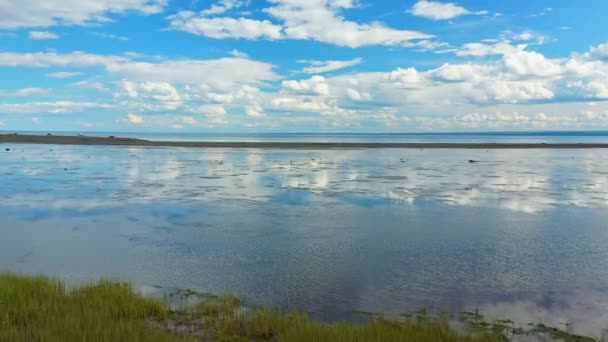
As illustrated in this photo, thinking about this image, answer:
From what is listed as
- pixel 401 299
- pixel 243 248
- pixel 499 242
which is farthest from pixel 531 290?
pixel 243 248

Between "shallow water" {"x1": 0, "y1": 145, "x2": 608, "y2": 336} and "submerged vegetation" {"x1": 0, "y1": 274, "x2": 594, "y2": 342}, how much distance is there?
89 cm

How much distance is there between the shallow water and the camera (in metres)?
9.62

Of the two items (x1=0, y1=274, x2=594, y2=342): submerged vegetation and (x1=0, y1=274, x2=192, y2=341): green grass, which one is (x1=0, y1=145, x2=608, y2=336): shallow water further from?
(x1=0, y1=274, x2=192, y2=341): green grass

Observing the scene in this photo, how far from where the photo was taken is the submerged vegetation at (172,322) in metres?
6.67

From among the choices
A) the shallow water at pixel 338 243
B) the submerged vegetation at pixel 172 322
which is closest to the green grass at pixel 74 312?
the submerged vegetation at pixel 172 322

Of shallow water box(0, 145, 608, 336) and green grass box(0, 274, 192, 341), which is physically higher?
green grass box(0, 274, 192, 341)

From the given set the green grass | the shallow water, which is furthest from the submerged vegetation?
the shallow water

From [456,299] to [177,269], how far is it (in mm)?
6014

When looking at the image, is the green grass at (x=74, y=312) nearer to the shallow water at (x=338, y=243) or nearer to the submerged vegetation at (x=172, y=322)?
the submerged vegetation at (x=172, y=322)

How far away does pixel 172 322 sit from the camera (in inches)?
311

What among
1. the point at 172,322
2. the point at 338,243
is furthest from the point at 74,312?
the point at 338,243

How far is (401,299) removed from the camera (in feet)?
30.8

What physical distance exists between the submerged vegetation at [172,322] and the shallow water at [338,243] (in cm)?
89

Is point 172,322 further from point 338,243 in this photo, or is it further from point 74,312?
point 338,243
